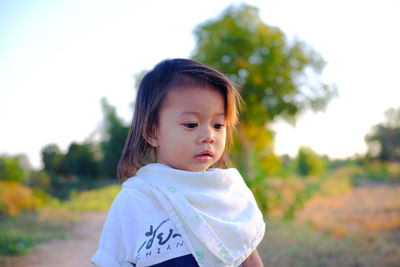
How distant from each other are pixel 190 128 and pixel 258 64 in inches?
244

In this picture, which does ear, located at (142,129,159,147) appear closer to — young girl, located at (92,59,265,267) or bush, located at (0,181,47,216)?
young girl, located at (92,59,265,267)

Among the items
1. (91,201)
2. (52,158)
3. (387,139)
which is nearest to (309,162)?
(387,139)

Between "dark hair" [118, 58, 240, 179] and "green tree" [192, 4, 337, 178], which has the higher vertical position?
"green tree" [192, 4, 337, 178]

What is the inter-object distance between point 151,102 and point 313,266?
2.45 meters

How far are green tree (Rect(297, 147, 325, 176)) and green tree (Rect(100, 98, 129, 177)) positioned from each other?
30.3ft

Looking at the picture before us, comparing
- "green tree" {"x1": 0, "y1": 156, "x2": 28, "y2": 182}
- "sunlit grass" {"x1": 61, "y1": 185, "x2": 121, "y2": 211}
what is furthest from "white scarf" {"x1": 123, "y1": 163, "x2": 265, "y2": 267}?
"sunlit grass" {"x1": 61, "y1": 185, "x2": 121, "y2": 211}

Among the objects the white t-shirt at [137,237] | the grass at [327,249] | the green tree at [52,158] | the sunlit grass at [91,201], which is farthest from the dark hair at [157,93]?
the sunlit grass at [91,201]

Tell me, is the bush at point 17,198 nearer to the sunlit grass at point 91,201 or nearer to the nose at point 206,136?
the sunlit grass at point 91,201

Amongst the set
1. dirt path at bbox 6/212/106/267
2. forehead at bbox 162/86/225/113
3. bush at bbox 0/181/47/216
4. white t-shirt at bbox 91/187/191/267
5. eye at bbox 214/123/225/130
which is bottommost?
dirt path at bbox 6/212/106/267

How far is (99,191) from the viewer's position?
867 centimetres

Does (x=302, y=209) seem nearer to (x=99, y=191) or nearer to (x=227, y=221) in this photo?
(x=227, y=221)

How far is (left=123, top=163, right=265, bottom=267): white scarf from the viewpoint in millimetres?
1154

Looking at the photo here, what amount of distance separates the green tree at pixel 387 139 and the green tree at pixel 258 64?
1897 millimetres

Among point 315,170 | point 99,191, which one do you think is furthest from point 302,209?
point 315,170
